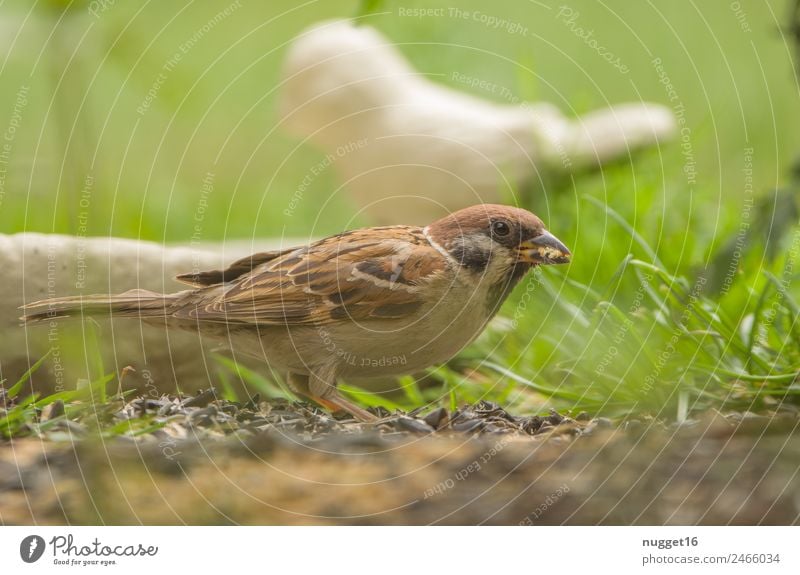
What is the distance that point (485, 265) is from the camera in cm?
265

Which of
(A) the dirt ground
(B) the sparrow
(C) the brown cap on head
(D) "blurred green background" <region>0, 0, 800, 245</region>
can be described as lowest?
(A) the dirt ground

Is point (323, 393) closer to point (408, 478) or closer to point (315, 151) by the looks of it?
point (408, 478)

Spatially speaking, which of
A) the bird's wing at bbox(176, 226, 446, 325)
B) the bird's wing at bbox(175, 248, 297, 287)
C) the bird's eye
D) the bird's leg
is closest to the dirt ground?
the bird's leg

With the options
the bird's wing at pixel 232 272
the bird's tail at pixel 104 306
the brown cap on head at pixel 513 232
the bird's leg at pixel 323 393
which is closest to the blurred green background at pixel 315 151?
the bird's tail at pixel 104 306

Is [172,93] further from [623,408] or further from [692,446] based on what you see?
[623,408]

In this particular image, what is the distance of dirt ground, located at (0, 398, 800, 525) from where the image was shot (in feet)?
7.02

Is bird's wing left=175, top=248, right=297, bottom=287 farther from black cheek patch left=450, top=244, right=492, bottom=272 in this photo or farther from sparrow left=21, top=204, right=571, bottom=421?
black cheek patch left=450, top=244, right=492, bottom=272

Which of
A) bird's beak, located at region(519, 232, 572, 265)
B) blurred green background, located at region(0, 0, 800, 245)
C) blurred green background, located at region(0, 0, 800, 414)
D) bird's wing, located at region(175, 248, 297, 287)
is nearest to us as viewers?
blurred green background, located at region(0, 0, 800, 414)

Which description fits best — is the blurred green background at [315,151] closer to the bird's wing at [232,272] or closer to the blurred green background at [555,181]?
the blurred green background at [555,181]

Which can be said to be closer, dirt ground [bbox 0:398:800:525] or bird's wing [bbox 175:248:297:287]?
dirt ground [bbox 0:398:800:525]

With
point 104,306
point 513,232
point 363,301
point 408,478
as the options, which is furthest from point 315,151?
point 408,478

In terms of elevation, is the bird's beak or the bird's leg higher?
the bird's beak

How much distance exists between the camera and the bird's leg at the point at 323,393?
8.87ft

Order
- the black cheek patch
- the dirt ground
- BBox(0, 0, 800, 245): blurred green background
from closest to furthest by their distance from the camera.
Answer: the dirt ground, the black cheek patch, BBox(0, 0, 800, 245): blurred green background
